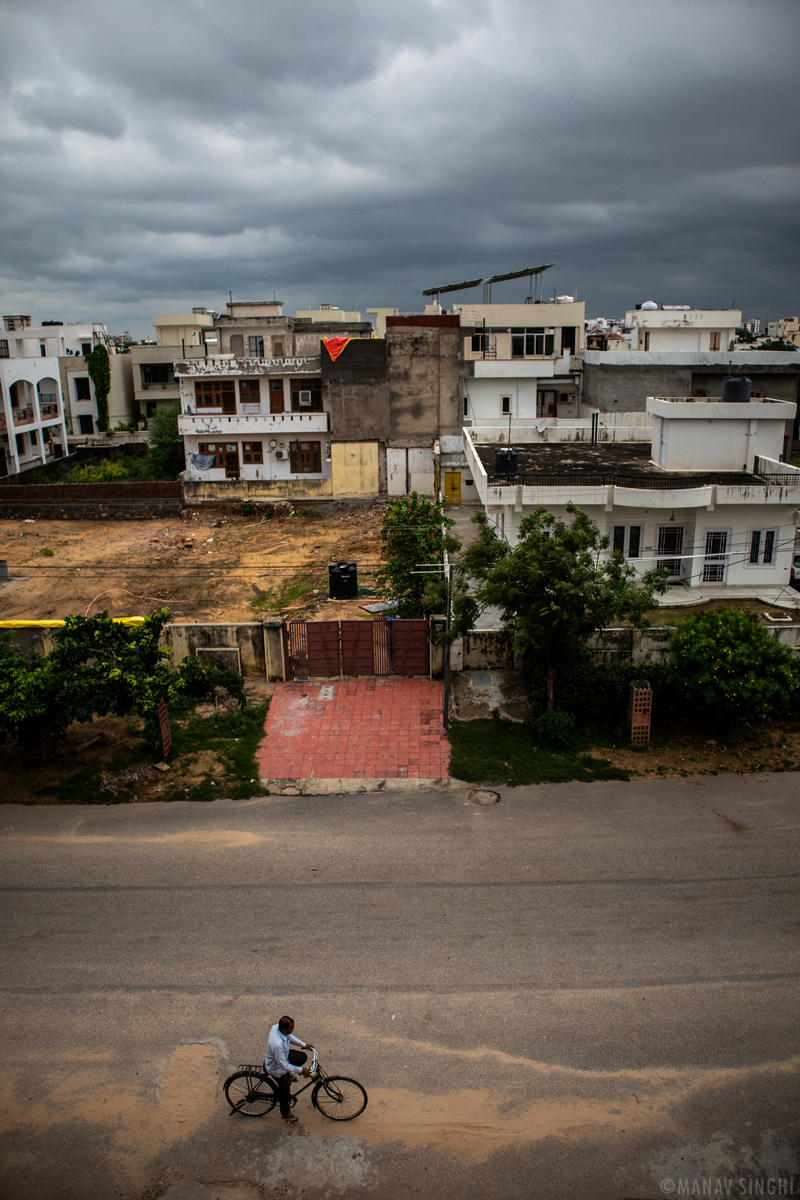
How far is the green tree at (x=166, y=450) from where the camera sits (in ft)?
151

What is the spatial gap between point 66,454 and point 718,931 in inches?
2040

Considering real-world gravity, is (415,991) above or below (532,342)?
below

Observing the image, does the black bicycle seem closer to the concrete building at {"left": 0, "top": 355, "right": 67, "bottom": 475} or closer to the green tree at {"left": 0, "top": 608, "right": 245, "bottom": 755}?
the green tree at {"left": 0, "top": 608, "right": 245, "bottom": 755}

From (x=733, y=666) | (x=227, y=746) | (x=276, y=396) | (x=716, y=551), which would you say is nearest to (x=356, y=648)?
(x=227, y=746)

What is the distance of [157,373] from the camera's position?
195ft

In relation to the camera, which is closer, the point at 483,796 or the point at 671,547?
the point at 483,796

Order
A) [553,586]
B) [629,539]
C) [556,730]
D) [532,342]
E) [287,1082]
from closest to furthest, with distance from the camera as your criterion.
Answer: [287,1082], [553,586], [556,730], [629,539], [532,342]

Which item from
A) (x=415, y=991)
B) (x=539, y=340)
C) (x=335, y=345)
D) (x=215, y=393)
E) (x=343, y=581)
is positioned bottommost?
(x=415, y=991)

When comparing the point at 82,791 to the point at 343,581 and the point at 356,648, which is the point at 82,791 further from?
the point at 343,581

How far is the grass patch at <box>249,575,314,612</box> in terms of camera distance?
2575 cm

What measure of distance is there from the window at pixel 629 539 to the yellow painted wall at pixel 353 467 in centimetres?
1951

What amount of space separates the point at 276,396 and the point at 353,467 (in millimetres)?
6579

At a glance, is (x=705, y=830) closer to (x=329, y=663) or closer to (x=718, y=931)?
(x=718, y=931)

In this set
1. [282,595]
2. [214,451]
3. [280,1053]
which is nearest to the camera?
[280,1053]
